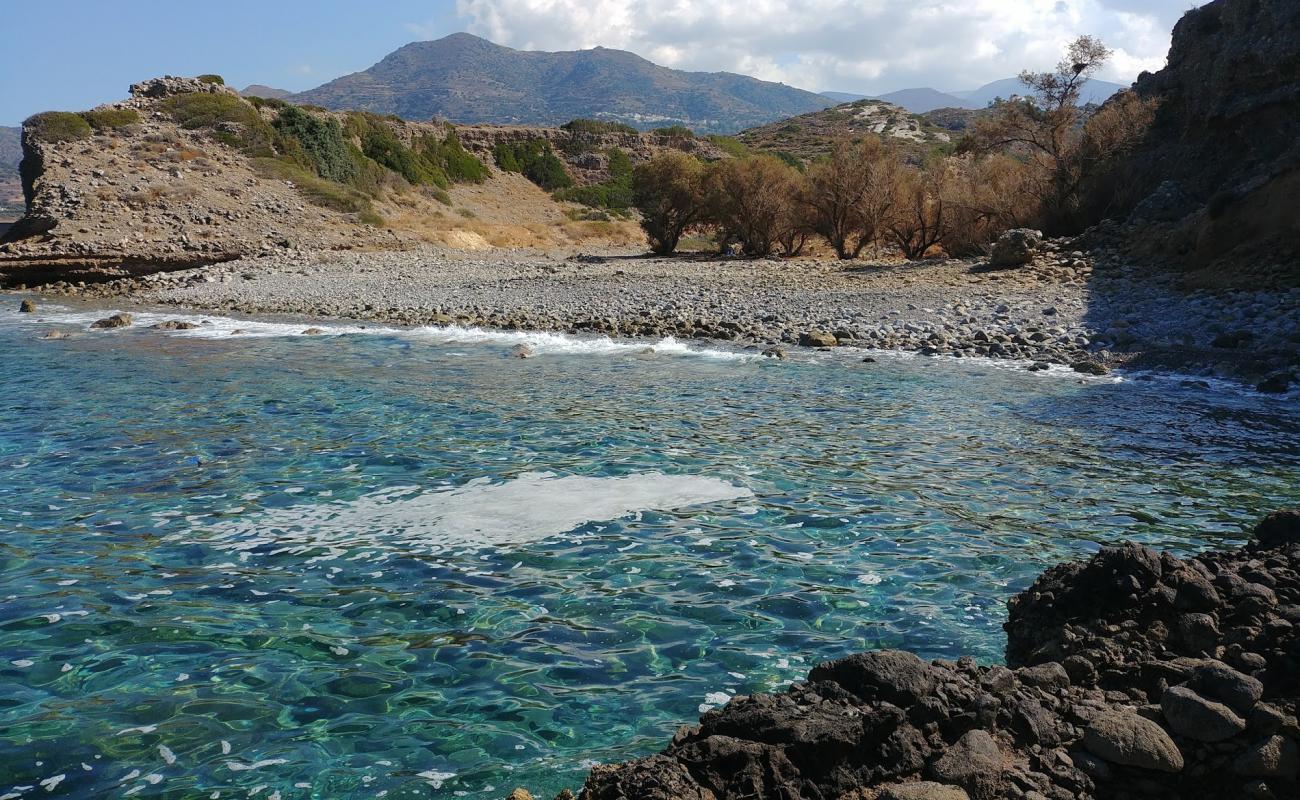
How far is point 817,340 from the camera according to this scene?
Result: 15.5m

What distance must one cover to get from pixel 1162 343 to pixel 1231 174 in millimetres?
7790

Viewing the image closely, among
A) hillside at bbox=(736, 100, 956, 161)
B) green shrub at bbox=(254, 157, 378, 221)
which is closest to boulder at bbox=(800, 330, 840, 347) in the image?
green shrub at bbox=(254, 157, 378, 221)

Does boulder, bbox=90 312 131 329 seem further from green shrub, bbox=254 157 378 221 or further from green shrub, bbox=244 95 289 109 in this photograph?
green shrub, bbox=244 95 289 109

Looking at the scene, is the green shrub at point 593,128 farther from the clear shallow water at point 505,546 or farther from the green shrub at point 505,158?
the clear shallow water at point 505,546

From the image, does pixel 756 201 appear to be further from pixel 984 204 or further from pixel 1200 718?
pixel 1200 718

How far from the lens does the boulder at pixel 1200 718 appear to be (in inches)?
108

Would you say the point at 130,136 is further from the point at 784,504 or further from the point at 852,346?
the point at 784,504

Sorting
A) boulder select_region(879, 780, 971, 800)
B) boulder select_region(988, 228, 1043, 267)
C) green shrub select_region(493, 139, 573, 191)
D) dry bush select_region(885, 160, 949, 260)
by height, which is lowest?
boulder select_region(879, 780, 971, 800)

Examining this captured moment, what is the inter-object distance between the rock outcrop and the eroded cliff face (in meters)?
14.4

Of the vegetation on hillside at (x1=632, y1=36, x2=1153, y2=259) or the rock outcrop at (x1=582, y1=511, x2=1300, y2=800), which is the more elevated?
the vegetation on hillside at (x1=632, y1=36, x2=1153, y2=259)

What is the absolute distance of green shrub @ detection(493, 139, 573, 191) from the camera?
201 ft

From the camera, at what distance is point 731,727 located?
286 cm

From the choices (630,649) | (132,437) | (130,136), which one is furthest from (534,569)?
(130,136)

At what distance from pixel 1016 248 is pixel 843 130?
5895cm
